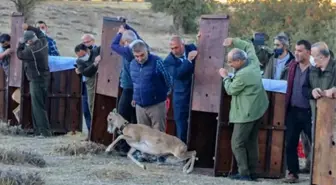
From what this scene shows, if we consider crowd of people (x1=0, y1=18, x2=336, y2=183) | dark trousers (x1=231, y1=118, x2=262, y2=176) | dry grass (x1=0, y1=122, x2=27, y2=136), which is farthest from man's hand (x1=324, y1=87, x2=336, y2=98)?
dry grass (x1=0, y1=122, x2=27, y2=136)

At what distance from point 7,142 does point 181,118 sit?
147 inches

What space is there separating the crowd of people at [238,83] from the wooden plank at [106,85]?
1.10 ft

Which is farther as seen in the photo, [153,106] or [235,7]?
[235,7]

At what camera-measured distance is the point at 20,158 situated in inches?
490

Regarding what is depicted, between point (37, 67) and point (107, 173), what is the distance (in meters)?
4.75

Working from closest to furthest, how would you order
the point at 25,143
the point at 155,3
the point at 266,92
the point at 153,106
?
the point at 266,92 < the point at 153,106 < the point at 25,143 < the point at 155,3

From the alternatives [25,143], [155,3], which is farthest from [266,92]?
[155,3]

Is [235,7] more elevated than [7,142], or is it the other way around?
[235,7]

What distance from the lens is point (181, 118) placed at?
42.3 feet

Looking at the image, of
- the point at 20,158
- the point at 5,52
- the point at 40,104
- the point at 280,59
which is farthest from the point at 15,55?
→ the point at 280,59

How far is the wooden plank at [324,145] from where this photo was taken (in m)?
10.3

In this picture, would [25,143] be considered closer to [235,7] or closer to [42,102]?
[42,102]

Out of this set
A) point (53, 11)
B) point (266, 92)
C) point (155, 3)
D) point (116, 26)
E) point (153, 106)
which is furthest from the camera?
point (53, 11)

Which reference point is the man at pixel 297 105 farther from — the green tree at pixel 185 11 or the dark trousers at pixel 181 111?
the green tree at pixel 185 11
